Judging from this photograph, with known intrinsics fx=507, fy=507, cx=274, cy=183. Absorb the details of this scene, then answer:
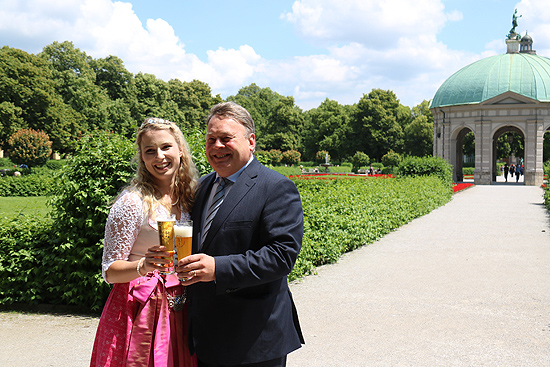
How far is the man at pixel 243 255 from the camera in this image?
2266mm


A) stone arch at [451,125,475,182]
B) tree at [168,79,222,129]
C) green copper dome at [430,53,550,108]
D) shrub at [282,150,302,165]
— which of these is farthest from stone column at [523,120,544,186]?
tree at [168,79,222,129]

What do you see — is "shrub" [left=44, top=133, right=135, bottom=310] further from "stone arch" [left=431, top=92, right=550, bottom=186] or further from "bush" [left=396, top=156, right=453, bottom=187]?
"stone arch" [left=431, top=92, right=550, bottom=186]

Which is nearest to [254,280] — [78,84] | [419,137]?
[78,84]

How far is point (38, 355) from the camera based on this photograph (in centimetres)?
499

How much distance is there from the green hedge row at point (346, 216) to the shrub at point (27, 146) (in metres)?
24.4

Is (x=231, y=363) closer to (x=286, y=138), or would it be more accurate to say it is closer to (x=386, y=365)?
(x=386, y=365)

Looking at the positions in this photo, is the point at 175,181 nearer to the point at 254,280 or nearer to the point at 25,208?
the point at 254,280

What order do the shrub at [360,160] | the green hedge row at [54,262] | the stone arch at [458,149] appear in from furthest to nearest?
1. the shrub at [360,160]
2. the stone arch at [458,149]
3. the green hedge row at [54,262]

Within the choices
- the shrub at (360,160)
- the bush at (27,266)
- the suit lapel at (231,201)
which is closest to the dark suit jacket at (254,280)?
the suit lapel at (231,201)

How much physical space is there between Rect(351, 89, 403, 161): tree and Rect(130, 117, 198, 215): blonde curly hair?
5771cm

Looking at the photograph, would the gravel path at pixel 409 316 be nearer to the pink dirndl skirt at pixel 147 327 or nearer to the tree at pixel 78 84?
the pink dirndl skirt at pixel 147 327

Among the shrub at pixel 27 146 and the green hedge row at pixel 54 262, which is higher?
the shrub at pixel 27 146

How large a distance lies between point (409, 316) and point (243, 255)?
452 cm

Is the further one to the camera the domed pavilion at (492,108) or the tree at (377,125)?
the tree at (377,125)
